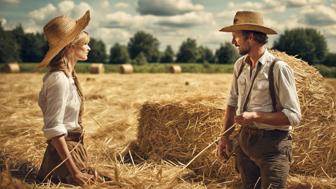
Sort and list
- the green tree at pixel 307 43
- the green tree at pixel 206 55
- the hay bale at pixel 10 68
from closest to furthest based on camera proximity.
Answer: the hay bale at pixel 10 68
the green tree at pixel 307 43
the green tree at pixel 206 55

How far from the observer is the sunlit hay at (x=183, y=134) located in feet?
17.8

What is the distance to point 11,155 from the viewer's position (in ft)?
17.9

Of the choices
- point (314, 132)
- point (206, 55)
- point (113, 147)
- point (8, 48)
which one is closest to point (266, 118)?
point (314, 132)

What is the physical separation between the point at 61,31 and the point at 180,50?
6145 cm

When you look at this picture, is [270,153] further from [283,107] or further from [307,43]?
[307,43]

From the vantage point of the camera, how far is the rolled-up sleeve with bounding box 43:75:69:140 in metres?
3.81

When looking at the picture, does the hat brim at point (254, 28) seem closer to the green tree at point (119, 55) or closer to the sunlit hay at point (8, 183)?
the sunlit hay at point (8, 183)

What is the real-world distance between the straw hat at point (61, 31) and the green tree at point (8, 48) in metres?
36.2

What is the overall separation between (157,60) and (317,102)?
6014 cm

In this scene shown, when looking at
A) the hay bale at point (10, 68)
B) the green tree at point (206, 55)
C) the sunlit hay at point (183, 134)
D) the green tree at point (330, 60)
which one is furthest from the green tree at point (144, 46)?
the sunlit hay at point (183, 134)

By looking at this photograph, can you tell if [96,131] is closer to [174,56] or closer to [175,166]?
[175,166]

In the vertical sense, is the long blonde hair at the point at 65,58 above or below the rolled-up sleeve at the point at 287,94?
above

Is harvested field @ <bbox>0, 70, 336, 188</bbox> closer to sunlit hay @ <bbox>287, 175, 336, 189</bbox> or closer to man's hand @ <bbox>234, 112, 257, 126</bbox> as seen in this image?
sunlit hay @ <bbox>287, 175, 336, 189</bbox>

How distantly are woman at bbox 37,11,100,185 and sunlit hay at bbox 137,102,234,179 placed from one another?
1716 millimetres
